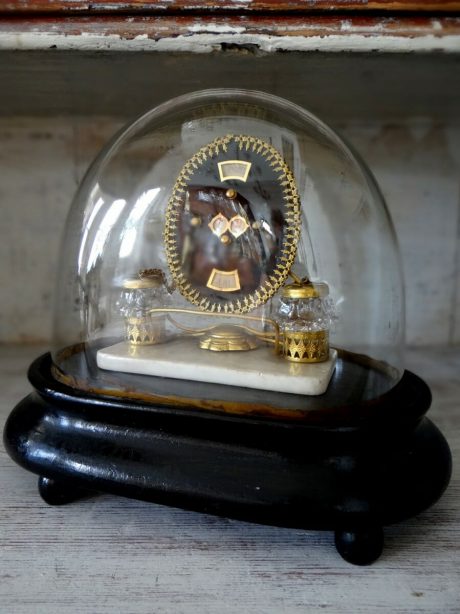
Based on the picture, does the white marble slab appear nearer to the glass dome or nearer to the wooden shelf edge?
the glass dome

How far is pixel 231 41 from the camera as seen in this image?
1.10 meters

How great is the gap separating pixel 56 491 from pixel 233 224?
0.50 m

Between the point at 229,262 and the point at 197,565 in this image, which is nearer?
the point at 197,565

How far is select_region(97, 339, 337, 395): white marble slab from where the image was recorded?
80cm

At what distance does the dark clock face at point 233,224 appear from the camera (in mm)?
917

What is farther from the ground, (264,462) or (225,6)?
(225,6)

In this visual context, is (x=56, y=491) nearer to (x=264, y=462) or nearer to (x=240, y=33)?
(x=264, y=462)

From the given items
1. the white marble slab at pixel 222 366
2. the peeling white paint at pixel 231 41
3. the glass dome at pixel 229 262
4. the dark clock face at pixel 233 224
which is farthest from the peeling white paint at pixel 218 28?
the white marble slab at pixel 222 366

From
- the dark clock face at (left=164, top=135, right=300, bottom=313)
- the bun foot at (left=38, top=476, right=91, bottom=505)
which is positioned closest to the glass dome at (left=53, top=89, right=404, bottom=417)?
the dark clock face at (left=164, top=135, right=300, bottom=313)

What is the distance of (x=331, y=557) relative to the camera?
73 cm

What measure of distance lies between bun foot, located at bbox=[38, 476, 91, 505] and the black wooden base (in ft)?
0.11

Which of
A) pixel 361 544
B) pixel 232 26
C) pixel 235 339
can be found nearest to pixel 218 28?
pixel 232 26

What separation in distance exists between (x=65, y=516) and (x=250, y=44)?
2.99 ft

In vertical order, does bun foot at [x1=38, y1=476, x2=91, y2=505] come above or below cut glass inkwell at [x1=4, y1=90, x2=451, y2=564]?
below
